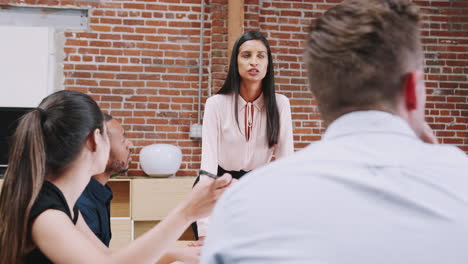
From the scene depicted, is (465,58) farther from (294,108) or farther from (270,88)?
(270,88)

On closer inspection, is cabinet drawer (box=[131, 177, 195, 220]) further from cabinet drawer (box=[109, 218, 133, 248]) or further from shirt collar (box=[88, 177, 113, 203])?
shirt collar (box=[88, 177, 113, 203])

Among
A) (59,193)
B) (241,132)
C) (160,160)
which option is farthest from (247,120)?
(160,160)

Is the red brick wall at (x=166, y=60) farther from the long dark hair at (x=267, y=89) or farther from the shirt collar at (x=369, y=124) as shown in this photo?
the shirt collar at (x=369, y=124)

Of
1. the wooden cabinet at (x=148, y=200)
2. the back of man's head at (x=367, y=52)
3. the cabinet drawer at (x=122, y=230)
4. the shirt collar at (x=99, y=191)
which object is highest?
the back of man's head at (x=367, y=52)

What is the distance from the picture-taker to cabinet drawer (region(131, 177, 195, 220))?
371cm

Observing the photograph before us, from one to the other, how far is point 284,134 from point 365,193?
5.54 ft

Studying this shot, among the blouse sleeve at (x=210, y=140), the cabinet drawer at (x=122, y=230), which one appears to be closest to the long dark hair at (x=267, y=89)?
the blouse sleeve at (x=210, y=140)

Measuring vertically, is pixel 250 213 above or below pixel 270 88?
below

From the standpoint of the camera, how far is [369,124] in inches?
23.4

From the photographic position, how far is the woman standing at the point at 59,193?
1.05m

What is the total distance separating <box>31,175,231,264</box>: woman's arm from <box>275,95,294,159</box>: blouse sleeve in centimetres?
118

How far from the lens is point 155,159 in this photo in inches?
145

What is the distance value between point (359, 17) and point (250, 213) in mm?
303

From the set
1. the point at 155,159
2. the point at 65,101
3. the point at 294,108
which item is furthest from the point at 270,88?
the point at 294,108
